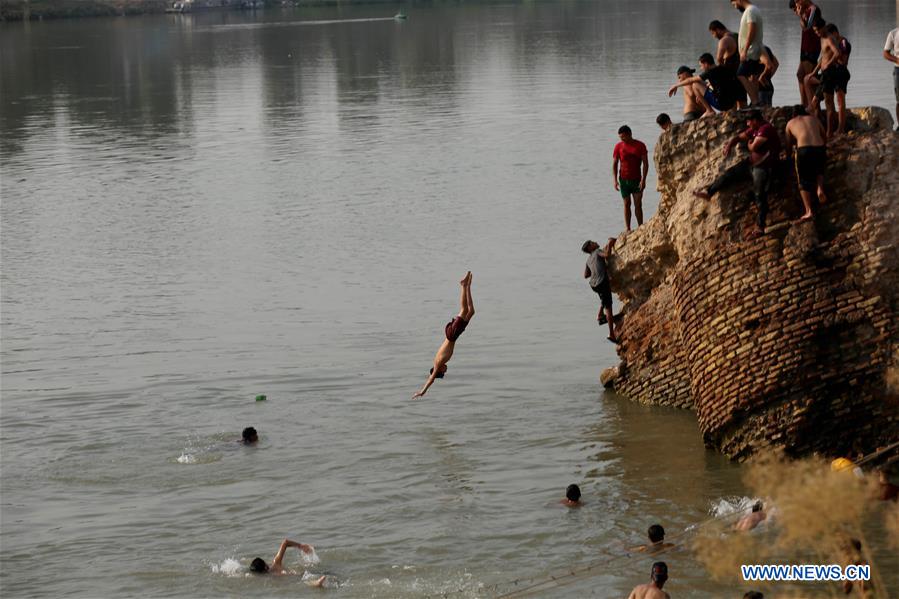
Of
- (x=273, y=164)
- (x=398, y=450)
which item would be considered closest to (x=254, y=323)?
(x=398, y=450)

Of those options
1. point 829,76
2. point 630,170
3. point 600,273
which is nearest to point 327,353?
point 600,273

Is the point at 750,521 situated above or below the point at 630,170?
below

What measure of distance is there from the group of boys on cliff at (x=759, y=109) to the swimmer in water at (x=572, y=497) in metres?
4.18

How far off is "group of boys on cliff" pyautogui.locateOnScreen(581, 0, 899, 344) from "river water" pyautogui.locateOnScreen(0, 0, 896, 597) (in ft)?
12.2

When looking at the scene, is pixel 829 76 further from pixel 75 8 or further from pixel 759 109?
pixel 75 8

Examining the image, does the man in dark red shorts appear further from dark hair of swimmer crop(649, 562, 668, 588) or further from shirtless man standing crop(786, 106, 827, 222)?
dark hair of swimmer crop(649, 562, 668, 588)

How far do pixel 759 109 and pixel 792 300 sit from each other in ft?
9.72

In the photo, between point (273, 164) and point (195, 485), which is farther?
point (273, 164)

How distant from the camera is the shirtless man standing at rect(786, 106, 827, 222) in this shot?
809 inches

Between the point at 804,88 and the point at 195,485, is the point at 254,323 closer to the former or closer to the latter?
the point at 195,485

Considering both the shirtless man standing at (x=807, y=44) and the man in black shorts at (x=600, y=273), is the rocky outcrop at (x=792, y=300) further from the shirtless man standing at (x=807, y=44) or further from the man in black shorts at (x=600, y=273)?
the shirtless man standing at (x=807, y=44)

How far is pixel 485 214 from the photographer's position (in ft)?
138

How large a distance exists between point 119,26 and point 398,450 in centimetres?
11623

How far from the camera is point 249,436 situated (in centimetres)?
2470
